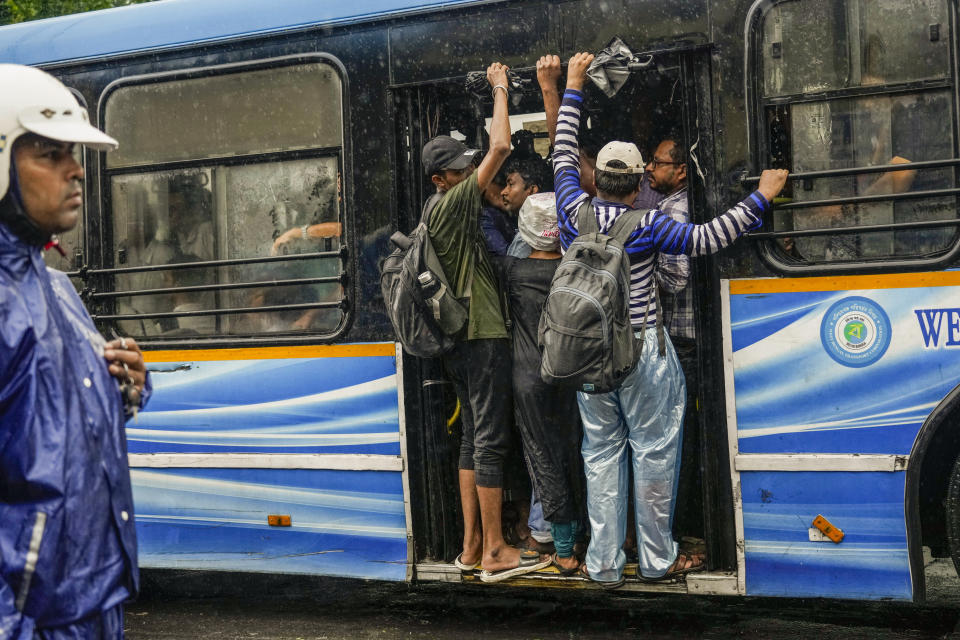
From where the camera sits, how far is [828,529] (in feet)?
13.9

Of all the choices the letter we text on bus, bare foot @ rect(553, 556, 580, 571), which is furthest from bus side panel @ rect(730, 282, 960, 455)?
bare foot @ rect(553, 556, 580, 571)

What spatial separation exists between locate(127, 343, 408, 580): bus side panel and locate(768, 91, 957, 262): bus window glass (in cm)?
200

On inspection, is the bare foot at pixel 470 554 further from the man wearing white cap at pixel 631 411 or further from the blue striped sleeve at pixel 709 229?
the blue striped sleeve at pixel 709 229

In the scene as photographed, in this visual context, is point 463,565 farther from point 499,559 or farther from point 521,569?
point 521,569

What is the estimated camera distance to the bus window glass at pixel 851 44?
403 centimetres

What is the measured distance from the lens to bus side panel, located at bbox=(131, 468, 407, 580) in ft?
16.2

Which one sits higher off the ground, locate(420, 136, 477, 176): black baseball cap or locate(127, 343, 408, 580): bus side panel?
locate(420, 136, 477, 176): black baseball cap

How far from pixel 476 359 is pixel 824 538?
166 centimetres

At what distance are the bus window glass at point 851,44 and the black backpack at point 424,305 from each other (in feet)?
5.22

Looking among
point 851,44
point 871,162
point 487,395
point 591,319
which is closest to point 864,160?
point 871,162

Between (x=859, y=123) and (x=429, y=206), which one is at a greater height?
(x=859, y=123)

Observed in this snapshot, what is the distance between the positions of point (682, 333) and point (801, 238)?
0.68 m

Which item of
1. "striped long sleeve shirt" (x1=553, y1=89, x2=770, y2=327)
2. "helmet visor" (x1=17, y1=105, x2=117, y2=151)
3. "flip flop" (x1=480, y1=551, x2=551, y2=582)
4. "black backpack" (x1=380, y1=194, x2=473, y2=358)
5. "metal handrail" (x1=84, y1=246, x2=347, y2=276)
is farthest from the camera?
"metal handrail" (x1=84, y1=246, x2=347, y2=276)

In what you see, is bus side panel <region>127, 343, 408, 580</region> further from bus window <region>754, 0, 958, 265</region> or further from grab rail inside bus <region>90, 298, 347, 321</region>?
bus window <region>754, 0, 958, 265</region>
